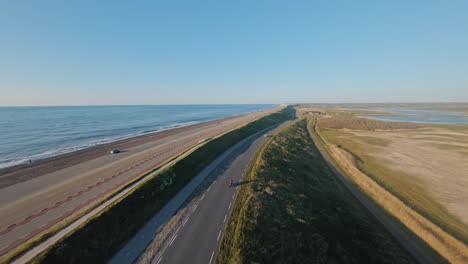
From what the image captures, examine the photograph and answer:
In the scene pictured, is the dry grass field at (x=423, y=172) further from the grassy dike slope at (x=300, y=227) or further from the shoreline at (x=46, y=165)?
the shoreline at (x=46, y=165)

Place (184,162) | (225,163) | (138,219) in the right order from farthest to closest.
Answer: (225,163) < (184,162) < (138,219)

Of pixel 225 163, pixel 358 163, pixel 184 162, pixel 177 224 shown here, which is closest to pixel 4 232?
pixel 177 224

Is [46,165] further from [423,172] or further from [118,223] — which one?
[423,172]

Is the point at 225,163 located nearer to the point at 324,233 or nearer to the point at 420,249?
the point at 324,233

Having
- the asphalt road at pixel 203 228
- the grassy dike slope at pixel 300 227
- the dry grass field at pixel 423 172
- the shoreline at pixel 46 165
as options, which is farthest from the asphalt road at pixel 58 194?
the dry grass field at pixel 423 172

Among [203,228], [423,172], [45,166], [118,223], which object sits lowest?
[423,172]

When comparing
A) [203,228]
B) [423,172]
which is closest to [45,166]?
[203,228]

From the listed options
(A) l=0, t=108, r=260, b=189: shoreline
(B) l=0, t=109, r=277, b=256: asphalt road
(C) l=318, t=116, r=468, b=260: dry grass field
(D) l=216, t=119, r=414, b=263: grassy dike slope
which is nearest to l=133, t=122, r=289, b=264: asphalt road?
(D) l=216, t=119, r=414, b=263: grassy dike slope
